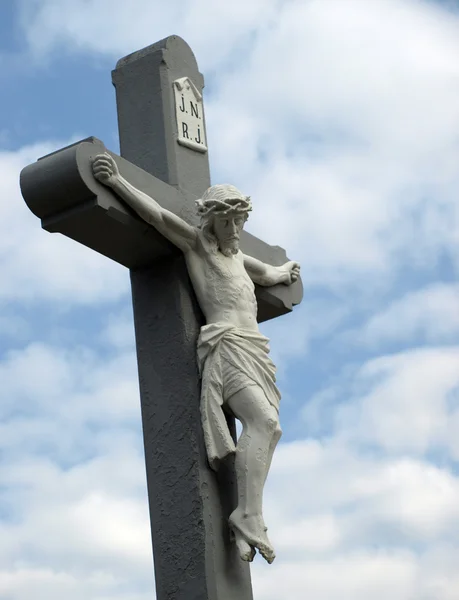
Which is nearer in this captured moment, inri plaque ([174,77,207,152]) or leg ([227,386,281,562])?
leg ([227,386,281,562])

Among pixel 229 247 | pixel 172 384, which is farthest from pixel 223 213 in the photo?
pixel 172 384

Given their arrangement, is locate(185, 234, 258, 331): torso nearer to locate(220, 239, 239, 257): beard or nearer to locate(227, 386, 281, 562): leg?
locate(220, 239, 239, 257): beard

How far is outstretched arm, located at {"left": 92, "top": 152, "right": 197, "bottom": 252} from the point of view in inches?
235

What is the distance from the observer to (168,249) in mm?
6457

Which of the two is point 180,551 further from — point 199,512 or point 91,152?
point 91,152

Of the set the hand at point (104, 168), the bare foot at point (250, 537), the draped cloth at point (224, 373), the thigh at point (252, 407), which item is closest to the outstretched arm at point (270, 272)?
the draped cloth at point (224, 373)

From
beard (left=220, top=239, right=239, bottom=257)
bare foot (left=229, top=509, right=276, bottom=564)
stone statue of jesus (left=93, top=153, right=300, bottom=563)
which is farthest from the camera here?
beard (left=220, top=239, right=239, bottom=257)

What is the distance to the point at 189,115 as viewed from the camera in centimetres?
699

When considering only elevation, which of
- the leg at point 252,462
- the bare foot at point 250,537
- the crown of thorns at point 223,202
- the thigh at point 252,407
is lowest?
the bare foot at point 250,537

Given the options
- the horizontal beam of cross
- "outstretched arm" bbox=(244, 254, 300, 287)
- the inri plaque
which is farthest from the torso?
the inri plaque

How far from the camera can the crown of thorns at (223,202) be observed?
644cm

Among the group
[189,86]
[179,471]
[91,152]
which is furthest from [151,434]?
[189,86]

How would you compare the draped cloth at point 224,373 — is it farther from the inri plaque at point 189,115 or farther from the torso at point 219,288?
the inri plaque at point 189,115

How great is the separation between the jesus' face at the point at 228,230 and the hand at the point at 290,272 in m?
0.74
